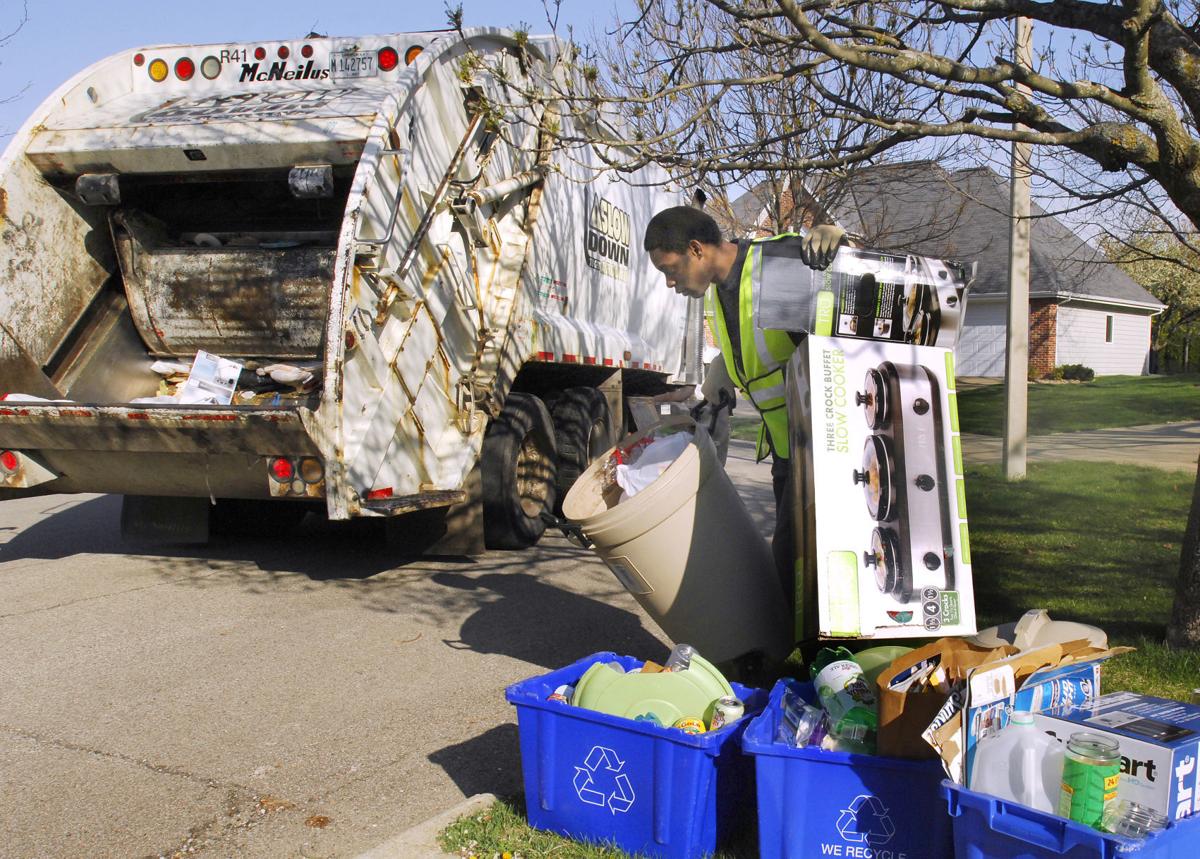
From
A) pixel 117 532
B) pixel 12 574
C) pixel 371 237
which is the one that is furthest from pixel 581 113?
pixel 117 532

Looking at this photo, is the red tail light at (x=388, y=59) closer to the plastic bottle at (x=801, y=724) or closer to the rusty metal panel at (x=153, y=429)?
the rusty metal panel at (x=153, y=429)

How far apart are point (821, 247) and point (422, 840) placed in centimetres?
221

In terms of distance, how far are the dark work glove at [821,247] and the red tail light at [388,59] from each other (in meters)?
3.37

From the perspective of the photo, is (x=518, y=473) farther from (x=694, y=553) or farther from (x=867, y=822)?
(x=867, y=822)

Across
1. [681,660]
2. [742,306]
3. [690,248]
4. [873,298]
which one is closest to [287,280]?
[690,248]

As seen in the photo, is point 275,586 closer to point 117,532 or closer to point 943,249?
point 117,532

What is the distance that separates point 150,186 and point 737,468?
22.3ft

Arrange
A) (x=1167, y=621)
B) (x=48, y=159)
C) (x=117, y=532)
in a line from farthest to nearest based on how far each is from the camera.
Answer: (x=117, y=532), (x=48, y=159), (x=1167, y=621)

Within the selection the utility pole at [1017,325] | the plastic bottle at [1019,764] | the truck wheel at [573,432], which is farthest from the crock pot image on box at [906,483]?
the utility pole at [1017,325]

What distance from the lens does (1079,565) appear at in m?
6.38

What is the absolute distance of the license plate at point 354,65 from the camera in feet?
20.6

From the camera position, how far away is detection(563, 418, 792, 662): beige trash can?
374cm

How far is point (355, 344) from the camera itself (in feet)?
16.9

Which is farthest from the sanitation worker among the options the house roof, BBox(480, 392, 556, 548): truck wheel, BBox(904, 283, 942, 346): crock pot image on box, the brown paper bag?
the house roof
